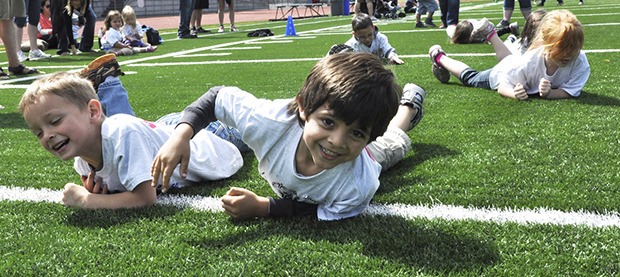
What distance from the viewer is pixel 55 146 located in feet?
8.36

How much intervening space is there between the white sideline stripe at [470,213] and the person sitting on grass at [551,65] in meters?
2.34

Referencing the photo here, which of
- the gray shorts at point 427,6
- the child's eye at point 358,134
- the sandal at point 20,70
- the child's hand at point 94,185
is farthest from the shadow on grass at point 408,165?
the gray shorts at point 427,6

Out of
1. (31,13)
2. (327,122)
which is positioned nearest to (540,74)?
(327,122)

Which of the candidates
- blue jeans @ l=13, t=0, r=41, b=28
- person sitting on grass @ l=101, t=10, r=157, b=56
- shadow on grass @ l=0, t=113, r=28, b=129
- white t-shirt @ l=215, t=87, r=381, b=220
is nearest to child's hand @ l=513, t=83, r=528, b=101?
white t-shirt @ l=215, t=87, r=381, b=220

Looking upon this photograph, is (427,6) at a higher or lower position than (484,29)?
higher

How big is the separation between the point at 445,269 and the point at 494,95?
10.6 feet

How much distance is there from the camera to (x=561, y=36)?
4.41 metres

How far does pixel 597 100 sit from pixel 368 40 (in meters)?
3.01

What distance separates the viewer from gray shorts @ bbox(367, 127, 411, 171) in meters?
3.00

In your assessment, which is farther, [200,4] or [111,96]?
[200,4]

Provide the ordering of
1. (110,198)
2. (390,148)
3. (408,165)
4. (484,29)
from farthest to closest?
(484,29) < (408,165) < (390,148) < (110,198)

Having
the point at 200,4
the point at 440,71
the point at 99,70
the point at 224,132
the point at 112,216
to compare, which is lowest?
the point at 112,216

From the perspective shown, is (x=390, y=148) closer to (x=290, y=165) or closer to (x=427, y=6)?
(x=290, y=165)

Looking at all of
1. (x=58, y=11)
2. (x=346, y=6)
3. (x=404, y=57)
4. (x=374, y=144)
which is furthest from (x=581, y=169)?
(x=346, y=6)
